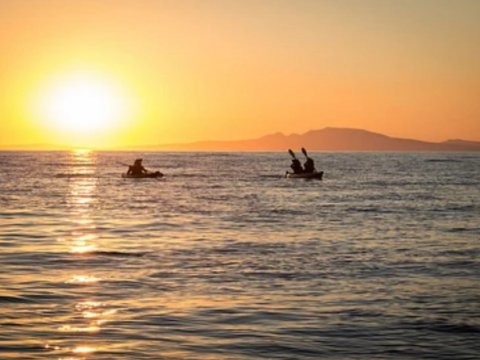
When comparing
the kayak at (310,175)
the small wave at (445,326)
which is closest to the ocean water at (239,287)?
the small wave at (445,326)

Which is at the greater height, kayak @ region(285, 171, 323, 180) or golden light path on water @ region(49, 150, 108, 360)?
kayak @ region(285, 171, 323, 180)

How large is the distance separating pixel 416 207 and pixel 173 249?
2757 cm

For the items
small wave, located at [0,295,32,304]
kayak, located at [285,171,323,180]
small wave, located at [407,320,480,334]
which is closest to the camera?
small wave, located at [407,320,480,334]

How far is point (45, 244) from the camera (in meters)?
31.2

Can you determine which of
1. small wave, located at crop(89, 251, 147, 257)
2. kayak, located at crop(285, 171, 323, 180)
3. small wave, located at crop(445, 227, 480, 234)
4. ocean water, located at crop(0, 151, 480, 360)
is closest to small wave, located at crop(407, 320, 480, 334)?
ocean water, located at crop(0, 151, 480, 360)

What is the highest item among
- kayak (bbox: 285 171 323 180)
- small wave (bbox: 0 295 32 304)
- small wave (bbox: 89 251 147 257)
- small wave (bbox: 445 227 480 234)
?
kayak (bbox: 285 171 323 180)

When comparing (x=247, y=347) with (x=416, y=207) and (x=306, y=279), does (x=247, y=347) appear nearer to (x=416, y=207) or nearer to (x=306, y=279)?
(x=306, y=279)

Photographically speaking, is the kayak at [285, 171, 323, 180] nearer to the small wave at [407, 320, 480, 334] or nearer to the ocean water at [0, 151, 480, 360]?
the ocean water at [0, 151, 480, 360]

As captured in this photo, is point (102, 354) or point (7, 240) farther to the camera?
point (7, 240)

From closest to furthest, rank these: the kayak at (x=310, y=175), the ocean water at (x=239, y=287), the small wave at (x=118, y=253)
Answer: the ocean water at (x=239, y=287), the small wave at (x=118, y=253), the kayak at (x=310, y=175)

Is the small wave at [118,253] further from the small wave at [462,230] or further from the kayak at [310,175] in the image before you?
the kayak at [310,175]

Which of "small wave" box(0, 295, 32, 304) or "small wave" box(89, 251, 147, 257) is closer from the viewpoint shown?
"small wave" box(0, 295, 32, 304)

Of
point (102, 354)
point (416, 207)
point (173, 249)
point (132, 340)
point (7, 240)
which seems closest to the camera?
point (102, 354)

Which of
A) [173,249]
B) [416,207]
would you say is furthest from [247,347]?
[416,207]
